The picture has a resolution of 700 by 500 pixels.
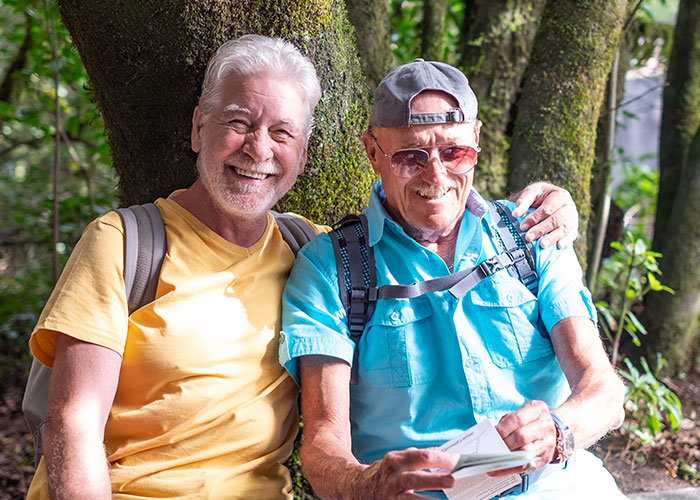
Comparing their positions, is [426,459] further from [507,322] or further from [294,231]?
[294,231]

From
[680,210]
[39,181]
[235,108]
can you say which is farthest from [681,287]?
[39,181]

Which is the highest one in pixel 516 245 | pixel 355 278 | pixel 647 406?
pixel 516 245

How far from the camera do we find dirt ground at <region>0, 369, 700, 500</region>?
3729 mm

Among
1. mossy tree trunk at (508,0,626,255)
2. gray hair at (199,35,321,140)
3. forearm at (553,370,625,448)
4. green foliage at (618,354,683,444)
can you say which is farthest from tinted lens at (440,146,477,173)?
green foliage at (618,354,683,444)

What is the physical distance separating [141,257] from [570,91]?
240 cm

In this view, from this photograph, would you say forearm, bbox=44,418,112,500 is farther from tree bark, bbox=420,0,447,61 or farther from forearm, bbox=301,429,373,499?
tree bark, bbox=420,0,447,61

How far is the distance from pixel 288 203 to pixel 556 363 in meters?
1.34

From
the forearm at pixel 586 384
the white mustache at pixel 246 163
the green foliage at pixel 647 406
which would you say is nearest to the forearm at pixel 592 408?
the forearm at pixel 586 384

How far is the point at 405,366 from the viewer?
239 cm

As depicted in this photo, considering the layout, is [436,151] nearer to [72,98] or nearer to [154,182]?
[154,182]

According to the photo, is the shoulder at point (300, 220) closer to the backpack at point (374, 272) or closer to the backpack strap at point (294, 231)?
the backpack strap at point (294, 231)

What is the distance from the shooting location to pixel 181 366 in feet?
7.20

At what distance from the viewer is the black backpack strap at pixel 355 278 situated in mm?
2428

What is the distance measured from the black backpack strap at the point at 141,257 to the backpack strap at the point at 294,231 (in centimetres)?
53
